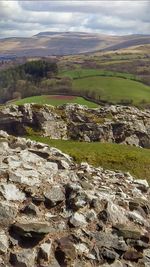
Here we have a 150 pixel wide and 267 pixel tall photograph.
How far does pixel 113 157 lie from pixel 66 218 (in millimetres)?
16839

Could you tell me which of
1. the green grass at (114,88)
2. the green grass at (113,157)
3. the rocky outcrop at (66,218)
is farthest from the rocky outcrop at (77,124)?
the green grass at (114,88)

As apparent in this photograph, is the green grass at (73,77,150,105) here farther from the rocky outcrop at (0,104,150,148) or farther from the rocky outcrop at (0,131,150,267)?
the rocky outcrop at (0,131,150,267)

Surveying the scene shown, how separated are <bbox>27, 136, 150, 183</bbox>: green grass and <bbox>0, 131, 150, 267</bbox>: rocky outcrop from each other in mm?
10965

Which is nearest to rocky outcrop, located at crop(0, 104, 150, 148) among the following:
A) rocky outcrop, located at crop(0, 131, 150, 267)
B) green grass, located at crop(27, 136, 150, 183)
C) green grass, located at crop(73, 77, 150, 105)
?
green grass, located at crop(27, 136, 150, 183)

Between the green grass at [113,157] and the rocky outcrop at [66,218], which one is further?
the green grass at [113,157]

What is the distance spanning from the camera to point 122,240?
18281mm

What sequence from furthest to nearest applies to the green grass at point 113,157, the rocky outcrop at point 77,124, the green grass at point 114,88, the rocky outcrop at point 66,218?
1. the green grass at point 114,88
2. the rocky outcrop at point 77,124
3. the green grass at point 113,157
4. the rocky outcrop at point 66,218

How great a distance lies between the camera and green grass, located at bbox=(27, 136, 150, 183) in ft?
109

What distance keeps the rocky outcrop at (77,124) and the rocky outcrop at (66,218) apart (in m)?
23.2

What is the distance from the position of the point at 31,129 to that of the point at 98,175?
23332 mm

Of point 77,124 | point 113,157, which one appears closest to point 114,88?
point 77,124

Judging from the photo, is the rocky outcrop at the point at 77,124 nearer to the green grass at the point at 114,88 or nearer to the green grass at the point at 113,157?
the green grass at the point at 113,157

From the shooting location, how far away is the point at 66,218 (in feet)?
60.5

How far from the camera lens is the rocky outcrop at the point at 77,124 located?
149 feet
